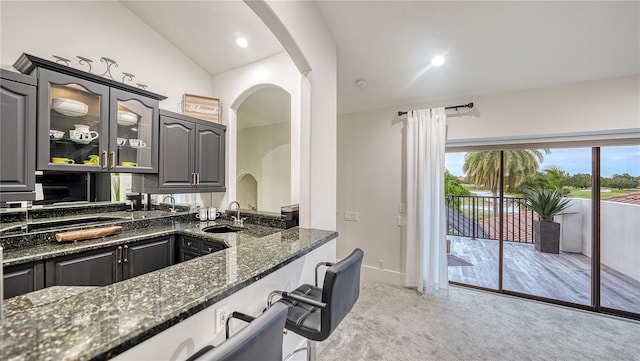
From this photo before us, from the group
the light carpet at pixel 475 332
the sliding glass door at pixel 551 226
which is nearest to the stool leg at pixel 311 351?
the light carpet at pixel 475 332

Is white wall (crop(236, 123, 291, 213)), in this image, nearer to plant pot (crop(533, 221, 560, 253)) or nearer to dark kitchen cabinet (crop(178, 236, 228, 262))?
dark kitchen cabinet (crop(178, 236, 228, 262))

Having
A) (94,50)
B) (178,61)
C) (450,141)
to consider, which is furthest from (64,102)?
(450,141)

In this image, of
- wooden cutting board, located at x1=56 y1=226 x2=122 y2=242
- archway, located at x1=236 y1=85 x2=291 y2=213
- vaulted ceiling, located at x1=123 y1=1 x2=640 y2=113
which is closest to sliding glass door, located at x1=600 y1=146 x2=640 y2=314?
vaulted ceiling, located at x1=123 y1=1 x2=640 y2=113

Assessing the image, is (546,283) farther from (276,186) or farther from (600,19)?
(276,186)

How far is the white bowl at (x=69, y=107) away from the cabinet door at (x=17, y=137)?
190 mm

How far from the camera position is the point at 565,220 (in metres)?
2.93

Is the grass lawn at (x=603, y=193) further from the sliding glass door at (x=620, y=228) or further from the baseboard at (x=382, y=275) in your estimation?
the baseboard at (x=382, y=275)

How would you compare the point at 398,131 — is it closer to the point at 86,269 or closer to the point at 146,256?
the point at 146,256

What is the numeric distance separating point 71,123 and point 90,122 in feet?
0.44

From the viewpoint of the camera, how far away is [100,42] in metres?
2.64

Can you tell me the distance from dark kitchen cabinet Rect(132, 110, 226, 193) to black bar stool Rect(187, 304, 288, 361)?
2.54 m

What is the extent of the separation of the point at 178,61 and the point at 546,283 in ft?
18.0

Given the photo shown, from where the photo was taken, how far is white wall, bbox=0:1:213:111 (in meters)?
2.16

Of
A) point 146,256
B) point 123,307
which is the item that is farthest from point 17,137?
point 123,307
